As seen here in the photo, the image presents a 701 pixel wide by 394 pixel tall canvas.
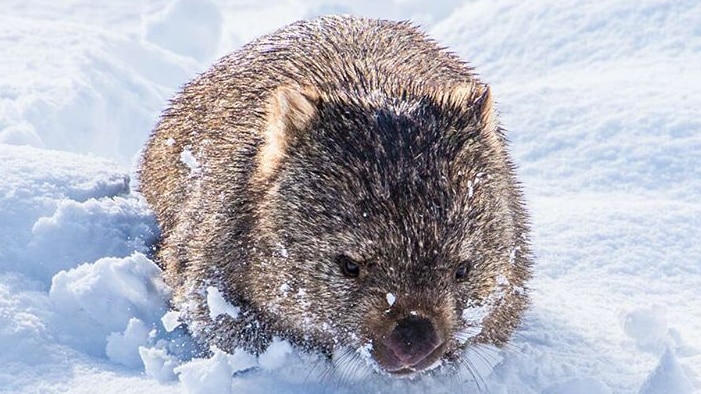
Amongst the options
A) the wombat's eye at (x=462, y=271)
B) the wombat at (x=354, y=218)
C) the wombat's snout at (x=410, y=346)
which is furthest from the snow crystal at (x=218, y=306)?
the wombat's eye at (x=462, y=271)

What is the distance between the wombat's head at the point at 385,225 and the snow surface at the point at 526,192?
0.51ft

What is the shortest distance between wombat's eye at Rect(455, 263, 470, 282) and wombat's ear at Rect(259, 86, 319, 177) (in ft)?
2.54

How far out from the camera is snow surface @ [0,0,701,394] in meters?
4.21

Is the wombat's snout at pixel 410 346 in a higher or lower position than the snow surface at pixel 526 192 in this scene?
higher

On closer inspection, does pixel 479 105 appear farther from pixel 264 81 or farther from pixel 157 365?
pixel 157 365

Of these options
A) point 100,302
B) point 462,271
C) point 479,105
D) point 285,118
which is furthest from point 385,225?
point 100,302

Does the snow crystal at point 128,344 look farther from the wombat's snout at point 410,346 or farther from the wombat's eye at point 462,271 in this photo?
the wombat's eye at point 462,271

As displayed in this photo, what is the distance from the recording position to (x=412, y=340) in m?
3.62

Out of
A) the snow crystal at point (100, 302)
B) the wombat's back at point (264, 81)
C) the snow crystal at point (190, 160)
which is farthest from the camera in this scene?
the snow crystal at point (190, 160)

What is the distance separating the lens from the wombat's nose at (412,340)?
362cm

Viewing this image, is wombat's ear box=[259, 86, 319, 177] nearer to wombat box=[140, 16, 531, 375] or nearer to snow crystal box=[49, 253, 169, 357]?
wombat box=[140, 16, 531, 375]

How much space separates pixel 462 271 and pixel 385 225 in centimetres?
35

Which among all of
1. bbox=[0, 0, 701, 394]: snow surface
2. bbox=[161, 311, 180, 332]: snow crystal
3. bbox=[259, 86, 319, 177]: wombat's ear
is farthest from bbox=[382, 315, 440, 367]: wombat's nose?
bbox=[161, 311, 180, 332]: snow crystal

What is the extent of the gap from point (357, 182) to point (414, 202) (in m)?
0.22
